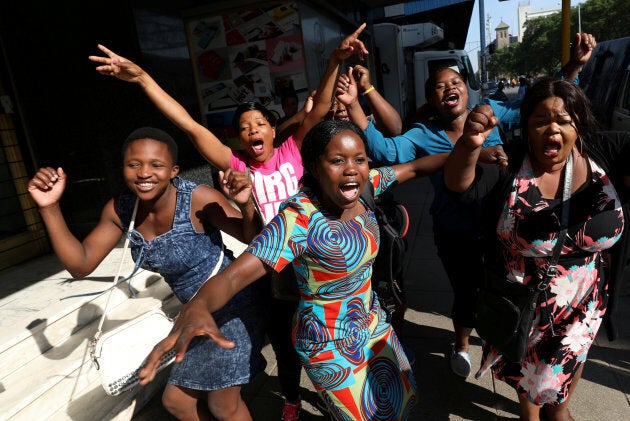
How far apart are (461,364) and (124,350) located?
2048 mm

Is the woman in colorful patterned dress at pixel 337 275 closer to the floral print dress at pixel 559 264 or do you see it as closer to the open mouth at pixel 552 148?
the floral print dress at pixel 559 264

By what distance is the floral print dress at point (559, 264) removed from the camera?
1903 millimetres

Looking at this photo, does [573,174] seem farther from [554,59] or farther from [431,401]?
[554,59]

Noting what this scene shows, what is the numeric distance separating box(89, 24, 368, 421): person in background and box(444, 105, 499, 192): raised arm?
841mm

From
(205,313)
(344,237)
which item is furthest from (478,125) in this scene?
(205,313)

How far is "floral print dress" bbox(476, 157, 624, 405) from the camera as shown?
190cm

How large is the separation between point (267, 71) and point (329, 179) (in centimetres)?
474

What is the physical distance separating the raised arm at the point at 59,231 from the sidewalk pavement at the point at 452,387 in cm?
129

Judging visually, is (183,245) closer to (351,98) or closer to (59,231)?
(59,231)

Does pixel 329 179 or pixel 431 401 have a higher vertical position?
pixel 329 179

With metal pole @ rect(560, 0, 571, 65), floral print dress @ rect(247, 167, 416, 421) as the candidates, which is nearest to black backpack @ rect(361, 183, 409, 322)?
floral print dress @ rect(247, 167, 416, 421)

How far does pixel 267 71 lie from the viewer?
609 cm

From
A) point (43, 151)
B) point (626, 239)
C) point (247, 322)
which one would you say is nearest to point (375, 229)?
point (247, 322)

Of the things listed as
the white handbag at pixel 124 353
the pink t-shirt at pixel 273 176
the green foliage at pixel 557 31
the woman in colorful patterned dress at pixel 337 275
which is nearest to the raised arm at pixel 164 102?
the pink t-shirt at pixel 273 176
